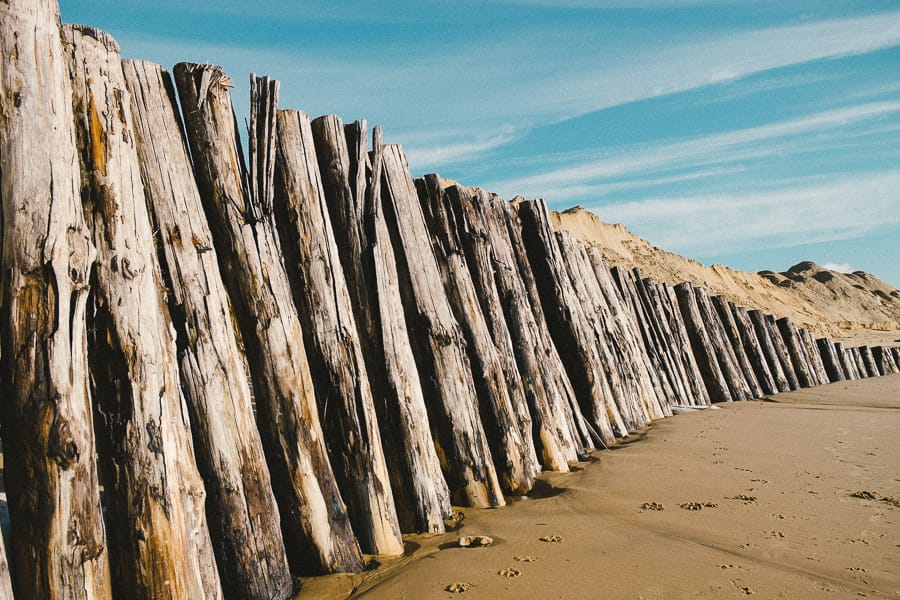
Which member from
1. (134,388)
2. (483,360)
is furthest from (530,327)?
(134,388)

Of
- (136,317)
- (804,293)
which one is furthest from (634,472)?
(804,293)

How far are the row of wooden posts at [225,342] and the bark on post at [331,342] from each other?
0.04 ft

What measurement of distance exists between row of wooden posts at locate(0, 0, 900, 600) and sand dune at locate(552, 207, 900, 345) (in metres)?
25.0

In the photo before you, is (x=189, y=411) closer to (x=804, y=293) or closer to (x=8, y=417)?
(x=8, y=417)

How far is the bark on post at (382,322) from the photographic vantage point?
11.7ft

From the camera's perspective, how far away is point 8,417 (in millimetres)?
2250

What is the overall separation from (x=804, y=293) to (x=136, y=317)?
42225mm

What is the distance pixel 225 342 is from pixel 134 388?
0.50 meters

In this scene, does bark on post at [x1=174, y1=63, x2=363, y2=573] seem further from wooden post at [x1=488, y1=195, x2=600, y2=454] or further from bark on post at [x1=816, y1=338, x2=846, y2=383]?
bark on post at [x1=816, y1=338, x2=846, y2=383]

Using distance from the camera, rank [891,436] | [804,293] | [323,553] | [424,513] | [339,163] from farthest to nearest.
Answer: [804,293] < [891,436] < [339,163] < [424,513] < [323,553]

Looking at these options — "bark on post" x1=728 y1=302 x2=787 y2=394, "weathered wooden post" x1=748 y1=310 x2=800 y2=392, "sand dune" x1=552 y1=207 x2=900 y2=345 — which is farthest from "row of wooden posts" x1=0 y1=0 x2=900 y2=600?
"sand dune" x1=552 y1=207 x2=900 y2=345

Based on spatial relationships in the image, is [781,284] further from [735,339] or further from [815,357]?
[735,339]

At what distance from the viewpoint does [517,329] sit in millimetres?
4957

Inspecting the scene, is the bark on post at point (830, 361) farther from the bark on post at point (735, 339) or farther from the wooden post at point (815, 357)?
the bark on post at point (735, 339)
